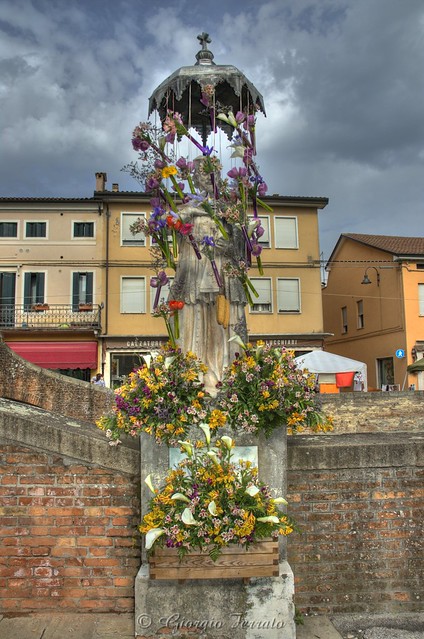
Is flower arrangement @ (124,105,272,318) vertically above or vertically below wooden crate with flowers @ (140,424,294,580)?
above

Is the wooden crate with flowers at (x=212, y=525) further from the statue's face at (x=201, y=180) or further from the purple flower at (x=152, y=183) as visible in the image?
the statue's face at (x=201, y=180)

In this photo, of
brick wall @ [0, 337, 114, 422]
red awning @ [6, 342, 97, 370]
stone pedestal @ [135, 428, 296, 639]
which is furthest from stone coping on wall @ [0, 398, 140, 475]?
red awning @ [6, 342, 97, 370]

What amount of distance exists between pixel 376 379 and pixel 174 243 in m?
30.2

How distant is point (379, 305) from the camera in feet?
112

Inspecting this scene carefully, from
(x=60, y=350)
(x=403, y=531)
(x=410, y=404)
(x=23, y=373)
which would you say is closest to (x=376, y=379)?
(x=60, y=350)

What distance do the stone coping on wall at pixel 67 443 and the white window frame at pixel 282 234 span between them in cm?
2920

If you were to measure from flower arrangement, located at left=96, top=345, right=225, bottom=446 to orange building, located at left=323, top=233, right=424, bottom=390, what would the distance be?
24107mm

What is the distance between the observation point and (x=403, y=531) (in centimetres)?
490

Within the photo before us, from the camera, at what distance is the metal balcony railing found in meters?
30.9

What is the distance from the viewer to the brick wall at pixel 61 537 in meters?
4.61

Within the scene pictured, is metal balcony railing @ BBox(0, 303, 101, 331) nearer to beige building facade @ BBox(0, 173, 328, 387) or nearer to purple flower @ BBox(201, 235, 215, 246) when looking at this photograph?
beige building facade @ BBox(0, 173, 328, 387)

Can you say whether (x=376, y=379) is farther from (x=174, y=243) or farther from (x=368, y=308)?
(x=174, y=243)

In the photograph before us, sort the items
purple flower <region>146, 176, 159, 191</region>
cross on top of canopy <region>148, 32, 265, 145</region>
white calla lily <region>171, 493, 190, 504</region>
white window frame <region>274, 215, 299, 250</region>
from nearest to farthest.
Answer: white calla lily <region>171, 493, 190, 504</region> < purple flower <region>146, 176, 159, 191</region> < cross on top of canopy <region>148, 32, 265, 145</region> < white window frame <region>274, 215, 299, 250</region>

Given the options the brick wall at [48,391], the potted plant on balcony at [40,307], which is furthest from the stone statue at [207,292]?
the potted plant on balcony at [40,307]
